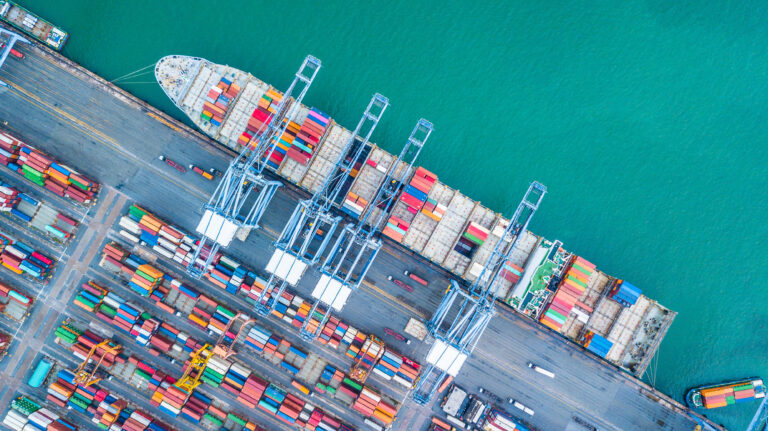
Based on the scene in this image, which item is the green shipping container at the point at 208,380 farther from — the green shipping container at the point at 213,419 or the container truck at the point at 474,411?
the container truck at the point at 474,411

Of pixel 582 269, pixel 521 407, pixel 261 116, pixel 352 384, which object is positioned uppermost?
pixel 582 269

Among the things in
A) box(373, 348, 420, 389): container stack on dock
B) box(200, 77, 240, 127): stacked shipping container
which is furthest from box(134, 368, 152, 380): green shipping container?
box(200, 77, 240, 127): stacked shipping container

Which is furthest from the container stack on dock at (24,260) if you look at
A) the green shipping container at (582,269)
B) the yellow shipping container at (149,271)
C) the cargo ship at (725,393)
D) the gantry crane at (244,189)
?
the cargo ship at (725,393)

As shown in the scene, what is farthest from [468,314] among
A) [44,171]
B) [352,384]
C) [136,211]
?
Result: [44,171]

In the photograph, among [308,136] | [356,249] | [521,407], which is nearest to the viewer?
[308,136]

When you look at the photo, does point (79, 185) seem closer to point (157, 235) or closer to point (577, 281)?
point (157, 235)

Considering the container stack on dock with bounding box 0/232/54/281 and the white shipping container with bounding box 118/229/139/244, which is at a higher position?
the white shipping container with bounding box 118/229/139/244

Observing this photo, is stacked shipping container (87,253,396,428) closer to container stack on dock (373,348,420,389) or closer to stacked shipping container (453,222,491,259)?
container stack on dock (373,348,420,389)
